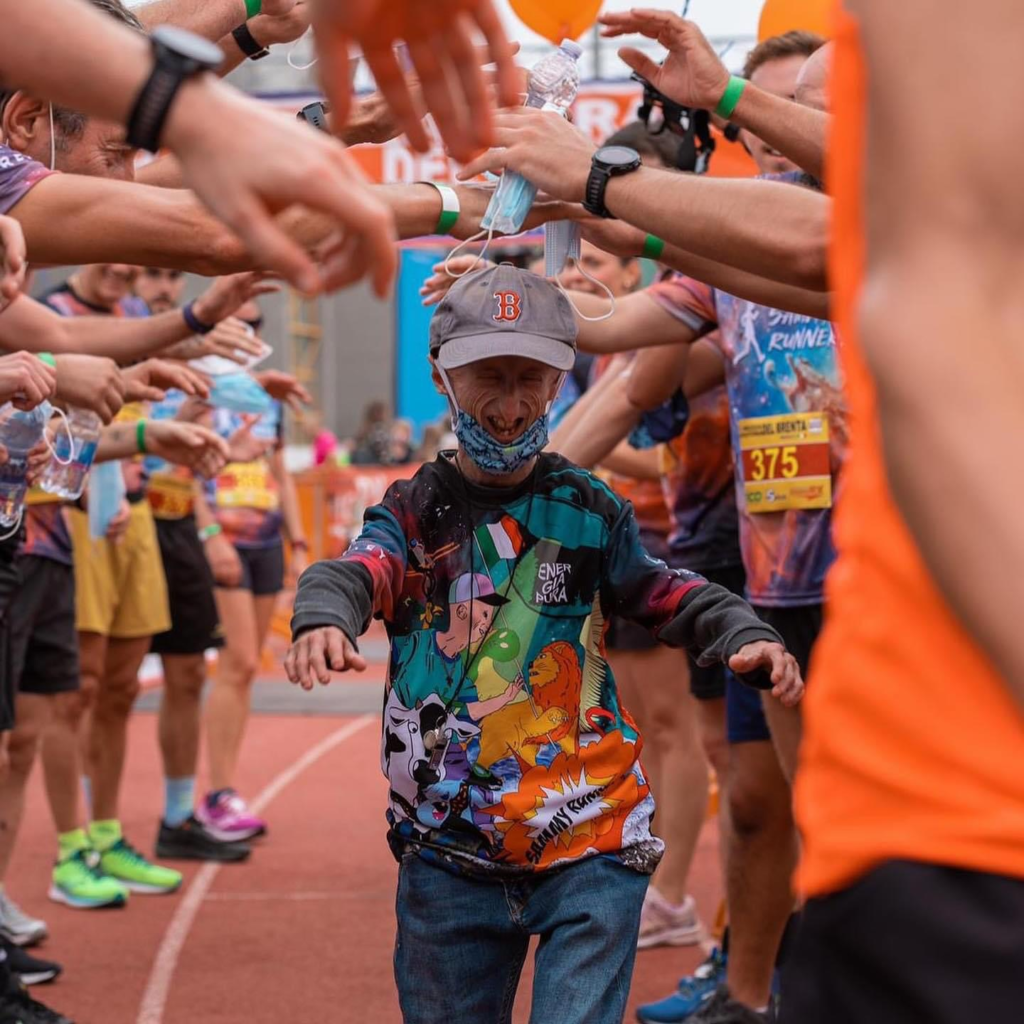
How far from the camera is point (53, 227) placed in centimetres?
303

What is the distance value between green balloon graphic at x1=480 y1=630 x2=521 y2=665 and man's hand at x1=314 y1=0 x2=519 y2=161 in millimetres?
1485

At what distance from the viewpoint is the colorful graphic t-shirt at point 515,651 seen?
10.2ft

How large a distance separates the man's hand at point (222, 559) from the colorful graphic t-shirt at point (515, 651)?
4.28 metres

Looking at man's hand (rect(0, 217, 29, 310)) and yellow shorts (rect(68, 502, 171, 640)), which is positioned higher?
man's hand (rect(0, 217, 29, 310))

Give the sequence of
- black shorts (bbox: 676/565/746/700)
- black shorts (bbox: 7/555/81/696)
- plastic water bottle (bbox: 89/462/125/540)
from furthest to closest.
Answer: plastic water bottle (bbox: 89/462/125/540)
black shorts (bbox: 7/555/81/696)
black shorts (bbox: 676/565/746/700)

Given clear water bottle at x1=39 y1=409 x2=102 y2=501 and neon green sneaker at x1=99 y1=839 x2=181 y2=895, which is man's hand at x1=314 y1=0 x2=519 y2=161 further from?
neon green sneaker at x1=99 y1=839 x2=181 y2=895

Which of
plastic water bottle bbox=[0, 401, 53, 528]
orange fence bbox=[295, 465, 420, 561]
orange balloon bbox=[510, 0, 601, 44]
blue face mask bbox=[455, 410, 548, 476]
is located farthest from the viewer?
orange fence bbox=[295, 465, 420, 561]

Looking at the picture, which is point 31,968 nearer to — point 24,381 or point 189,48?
point 24,381

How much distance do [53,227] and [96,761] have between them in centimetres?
415

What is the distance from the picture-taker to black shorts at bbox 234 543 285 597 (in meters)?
7.79

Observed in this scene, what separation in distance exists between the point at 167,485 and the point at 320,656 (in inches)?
188

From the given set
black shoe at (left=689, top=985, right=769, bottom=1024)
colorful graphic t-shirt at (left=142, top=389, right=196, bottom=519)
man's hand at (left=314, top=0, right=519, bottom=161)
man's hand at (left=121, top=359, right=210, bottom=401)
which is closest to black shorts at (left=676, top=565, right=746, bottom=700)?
black shoe at (left=689, top=985, right=769, bottom=1024)

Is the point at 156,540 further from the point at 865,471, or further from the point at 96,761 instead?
the point at 865,471

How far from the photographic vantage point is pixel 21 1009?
4609mm
